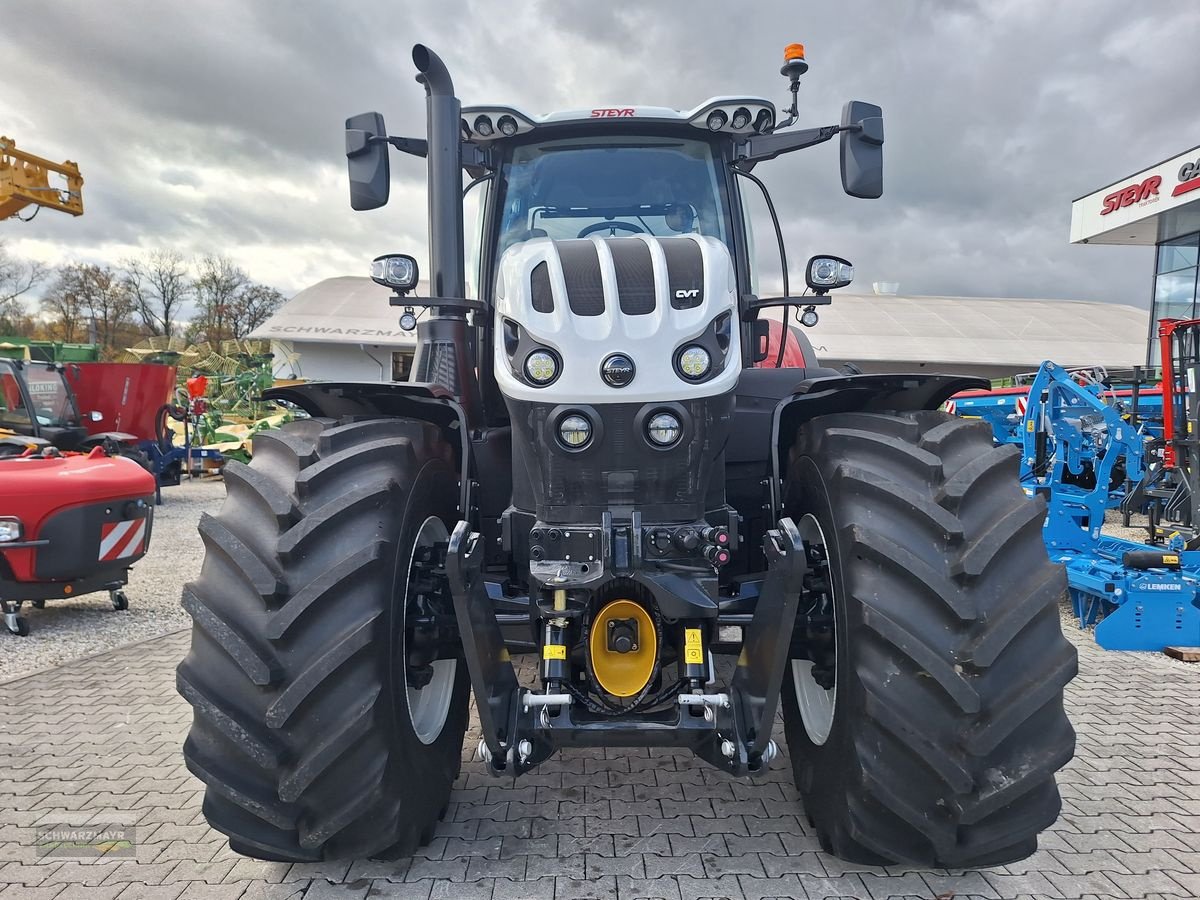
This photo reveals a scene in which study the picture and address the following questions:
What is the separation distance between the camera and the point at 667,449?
2.25m

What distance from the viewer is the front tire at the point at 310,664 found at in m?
2.04

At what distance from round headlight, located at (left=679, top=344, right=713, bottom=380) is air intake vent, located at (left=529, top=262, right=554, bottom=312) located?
→ 0.42 m

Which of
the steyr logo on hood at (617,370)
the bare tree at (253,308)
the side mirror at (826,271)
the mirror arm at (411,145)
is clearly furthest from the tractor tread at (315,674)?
the bare tree at (253,308)

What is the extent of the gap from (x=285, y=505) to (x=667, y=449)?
1101mm

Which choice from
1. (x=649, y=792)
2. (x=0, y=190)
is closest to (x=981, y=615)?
(x=649, y=792)

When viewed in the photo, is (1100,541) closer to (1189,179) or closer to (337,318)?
(1189,179)

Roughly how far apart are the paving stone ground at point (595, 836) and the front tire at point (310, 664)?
0.38 metres

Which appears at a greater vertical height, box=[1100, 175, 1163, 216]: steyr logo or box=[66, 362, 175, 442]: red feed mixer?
box=[1100, 175, 1163, 216]: steyr logo

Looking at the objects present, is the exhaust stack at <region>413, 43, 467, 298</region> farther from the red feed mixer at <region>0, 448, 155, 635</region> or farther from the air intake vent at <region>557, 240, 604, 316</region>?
the red feed mixer at <region>0, 448, 155, 635</region>

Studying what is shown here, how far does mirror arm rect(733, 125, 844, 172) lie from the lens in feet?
10.0

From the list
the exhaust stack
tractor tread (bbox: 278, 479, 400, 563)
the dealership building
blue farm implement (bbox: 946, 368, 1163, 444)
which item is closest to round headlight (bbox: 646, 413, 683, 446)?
tractor tread (bbox: 278, 479, 400, 563)

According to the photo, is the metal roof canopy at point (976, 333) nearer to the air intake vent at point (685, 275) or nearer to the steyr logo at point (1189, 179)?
the steyr logo at point (1189, 179)

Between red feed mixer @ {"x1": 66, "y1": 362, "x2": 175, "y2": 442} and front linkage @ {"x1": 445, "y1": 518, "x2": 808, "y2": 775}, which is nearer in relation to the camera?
front linkage @ {"x1": 445, "y1": 518, "x2": 808, "y2": 775}

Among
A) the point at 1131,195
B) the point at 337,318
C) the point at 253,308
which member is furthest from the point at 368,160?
the point at 253,308
